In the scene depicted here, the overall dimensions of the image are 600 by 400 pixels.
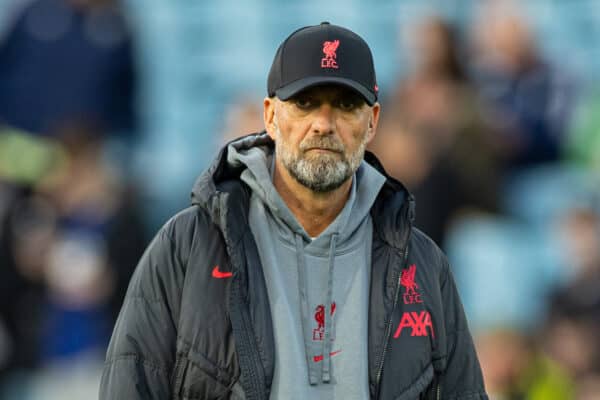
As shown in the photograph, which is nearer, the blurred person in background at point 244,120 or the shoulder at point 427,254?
the shoulder at point 427,254

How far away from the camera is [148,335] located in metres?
3.87

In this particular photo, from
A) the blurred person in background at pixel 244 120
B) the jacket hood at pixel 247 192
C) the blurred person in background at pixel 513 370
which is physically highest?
the blurred person in background at pixel 244 120

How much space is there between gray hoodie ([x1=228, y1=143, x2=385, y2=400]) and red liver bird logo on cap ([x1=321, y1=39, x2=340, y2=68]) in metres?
0.37

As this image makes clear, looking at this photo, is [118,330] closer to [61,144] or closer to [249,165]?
[249,165]

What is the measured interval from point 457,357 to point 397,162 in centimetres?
358

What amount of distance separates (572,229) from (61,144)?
10.9ft

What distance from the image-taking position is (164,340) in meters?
3.87

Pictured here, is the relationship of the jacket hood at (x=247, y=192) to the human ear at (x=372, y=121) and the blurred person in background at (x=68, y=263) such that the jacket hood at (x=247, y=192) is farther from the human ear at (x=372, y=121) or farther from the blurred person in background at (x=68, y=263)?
the blurred person in background at (x=68, y=263)

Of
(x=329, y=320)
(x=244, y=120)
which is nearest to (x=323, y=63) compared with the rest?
(x=329, y=320)

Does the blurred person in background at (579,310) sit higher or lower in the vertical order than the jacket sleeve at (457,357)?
lower

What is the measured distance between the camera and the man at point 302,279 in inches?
152

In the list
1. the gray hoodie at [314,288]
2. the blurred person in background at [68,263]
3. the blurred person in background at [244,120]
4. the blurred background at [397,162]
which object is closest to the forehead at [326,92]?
the gray hoodie at [314,288]

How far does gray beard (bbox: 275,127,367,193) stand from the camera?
4.03m

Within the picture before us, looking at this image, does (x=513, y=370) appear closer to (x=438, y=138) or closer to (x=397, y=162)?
(x=397, y=162)
